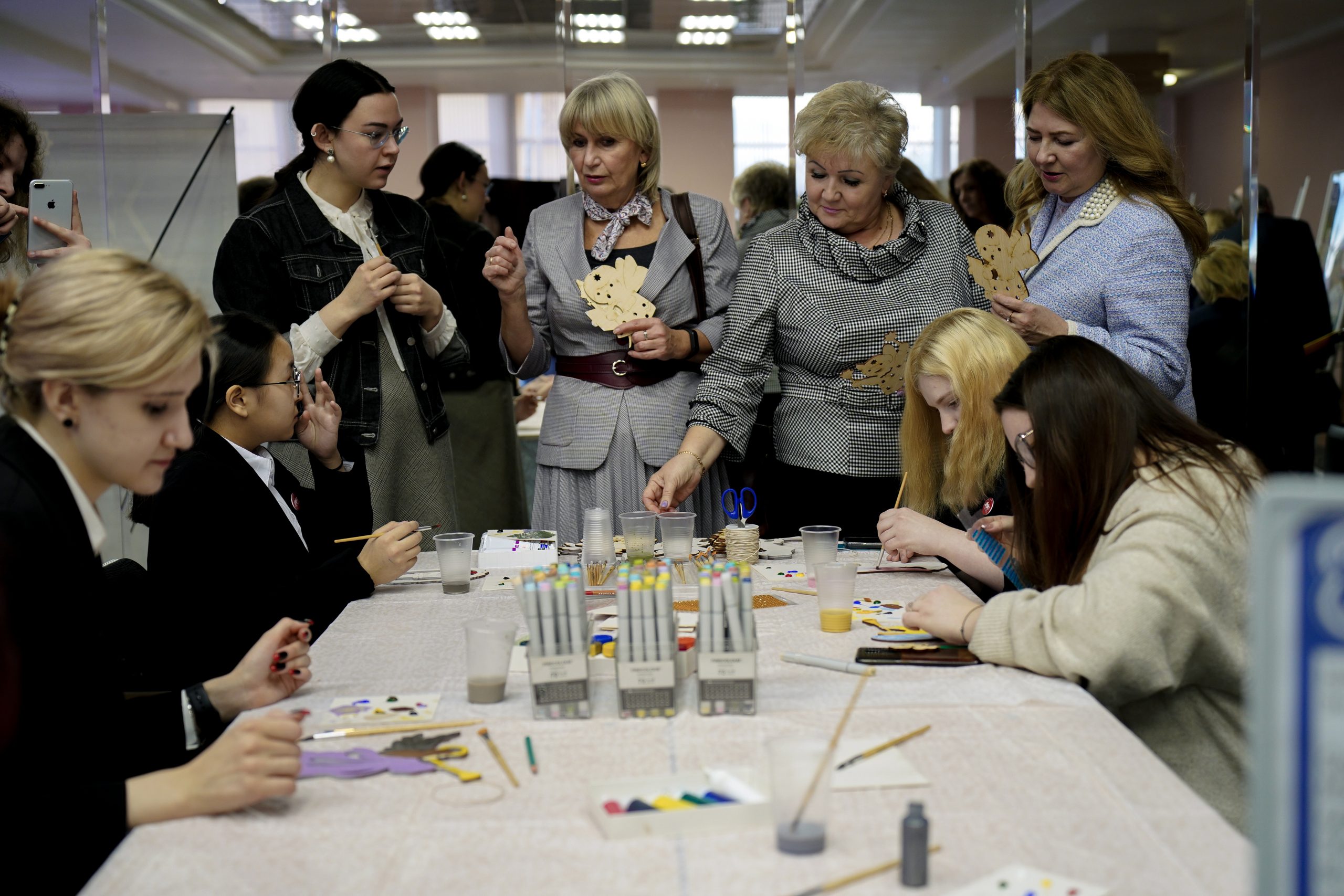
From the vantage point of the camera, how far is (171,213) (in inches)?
192

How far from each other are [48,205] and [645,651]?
2.27m

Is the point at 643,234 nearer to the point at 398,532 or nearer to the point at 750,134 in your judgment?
the point at 398,532

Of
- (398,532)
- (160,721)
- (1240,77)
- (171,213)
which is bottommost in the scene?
(160,721)

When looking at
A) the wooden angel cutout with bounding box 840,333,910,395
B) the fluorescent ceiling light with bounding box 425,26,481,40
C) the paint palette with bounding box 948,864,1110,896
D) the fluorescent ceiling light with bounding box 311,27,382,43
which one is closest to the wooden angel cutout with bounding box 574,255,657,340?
the wooden angel cutout with bounding box 840,333,910,395

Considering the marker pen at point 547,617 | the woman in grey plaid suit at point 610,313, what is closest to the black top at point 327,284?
the woman in grey plaid suit at point 610,313

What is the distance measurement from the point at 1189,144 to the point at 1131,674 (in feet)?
14.1

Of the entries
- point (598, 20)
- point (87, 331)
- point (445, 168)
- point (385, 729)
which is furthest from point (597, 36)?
point (385, 729)

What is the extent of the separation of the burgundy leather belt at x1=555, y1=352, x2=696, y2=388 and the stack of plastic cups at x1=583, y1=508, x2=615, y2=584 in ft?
2.06

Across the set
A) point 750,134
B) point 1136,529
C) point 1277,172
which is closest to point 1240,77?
point 1277,172

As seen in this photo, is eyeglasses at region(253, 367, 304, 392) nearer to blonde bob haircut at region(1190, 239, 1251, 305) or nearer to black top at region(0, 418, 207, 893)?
black top at region(0, 418, 207, 893)

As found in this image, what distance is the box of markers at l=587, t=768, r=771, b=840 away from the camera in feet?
4.42

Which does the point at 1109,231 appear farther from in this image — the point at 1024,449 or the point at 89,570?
the point at 89,570

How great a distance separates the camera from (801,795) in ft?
4.25

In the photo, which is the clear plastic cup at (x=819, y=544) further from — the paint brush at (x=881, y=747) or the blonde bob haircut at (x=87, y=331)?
the blonde bob haircut at (x=87, y=331)
